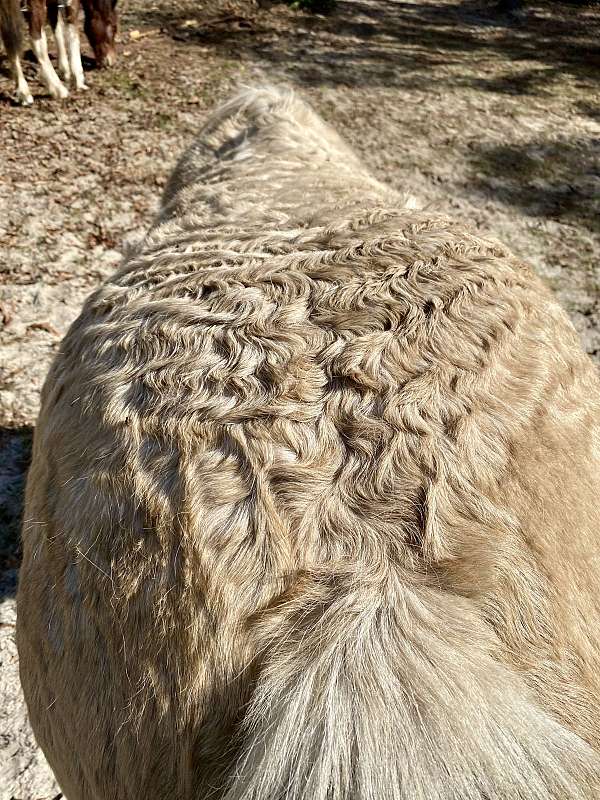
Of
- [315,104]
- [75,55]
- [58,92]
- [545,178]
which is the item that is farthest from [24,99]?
[545,178]

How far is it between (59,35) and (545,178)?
213 inches

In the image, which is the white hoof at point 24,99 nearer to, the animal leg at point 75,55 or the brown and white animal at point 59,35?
the brown and white animal at point 59,35

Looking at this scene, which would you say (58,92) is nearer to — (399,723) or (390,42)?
(390,42)

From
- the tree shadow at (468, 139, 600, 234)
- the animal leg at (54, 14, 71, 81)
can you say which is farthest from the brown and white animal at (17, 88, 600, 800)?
the animal leg at (54, 14, 71, 81)

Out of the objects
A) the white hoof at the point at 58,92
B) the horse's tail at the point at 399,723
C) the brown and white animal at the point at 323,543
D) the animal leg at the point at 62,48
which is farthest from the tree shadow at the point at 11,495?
the animal leg at the point at 62,48

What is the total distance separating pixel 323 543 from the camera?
108 centimetres

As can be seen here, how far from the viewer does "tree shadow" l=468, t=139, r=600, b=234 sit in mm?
5777

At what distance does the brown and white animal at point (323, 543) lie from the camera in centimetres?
89

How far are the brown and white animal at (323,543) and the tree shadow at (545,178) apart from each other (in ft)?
15.2

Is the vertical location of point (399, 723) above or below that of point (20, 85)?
above

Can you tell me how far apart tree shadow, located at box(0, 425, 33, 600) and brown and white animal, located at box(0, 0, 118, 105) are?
4.65 m

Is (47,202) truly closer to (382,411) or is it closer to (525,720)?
(382,411)

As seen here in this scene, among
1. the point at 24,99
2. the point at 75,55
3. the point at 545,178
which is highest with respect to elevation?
the point at 75,55

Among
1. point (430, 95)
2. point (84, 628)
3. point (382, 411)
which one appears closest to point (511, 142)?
point (430, 95)
